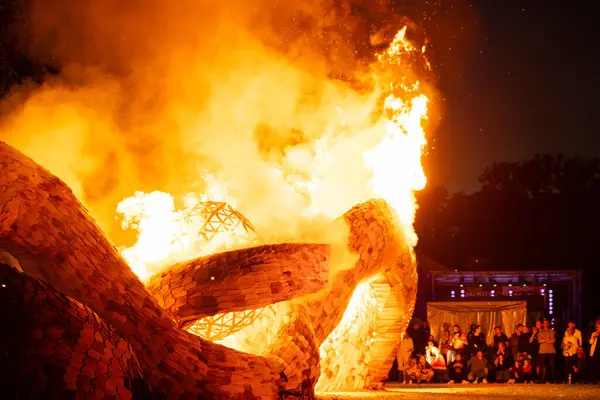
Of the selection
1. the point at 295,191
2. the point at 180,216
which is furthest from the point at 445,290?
the point at 180,216

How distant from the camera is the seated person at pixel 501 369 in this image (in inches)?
608

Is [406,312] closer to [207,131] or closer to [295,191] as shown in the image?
[295,191]

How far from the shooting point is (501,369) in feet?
51.1

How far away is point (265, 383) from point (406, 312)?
5041mm

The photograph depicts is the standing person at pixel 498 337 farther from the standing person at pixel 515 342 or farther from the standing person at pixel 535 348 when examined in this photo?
the standing person at pixel 535 348

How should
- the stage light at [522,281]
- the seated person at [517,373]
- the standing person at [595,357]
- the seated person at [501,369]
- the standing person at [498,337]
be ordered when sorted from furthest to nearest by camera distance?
the stage light at [522,281] < the standing person at [498,337] < the seated person at [501,369] < the seated person at [517,373] < the standing person at [595,357]

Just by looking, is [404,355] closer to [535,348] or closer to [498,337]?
[498,337]

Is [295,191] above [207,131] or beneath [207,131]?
beneath

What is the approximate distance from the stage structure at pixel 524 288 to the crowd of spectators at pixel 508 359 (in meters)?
1.93

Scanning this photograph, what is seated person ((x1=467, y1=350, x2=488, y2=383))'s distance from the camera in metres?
15.1

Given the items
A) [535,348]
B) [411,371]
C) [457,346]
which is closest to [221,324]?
[411,371]

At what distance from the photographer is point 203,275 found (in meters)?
6.39

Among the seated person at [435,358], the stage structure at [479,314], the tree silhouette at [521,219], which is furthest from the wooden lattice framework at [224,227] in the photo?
the tree silhouette at [521,219]

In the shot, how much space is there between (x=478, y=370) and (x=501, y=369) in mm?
755
